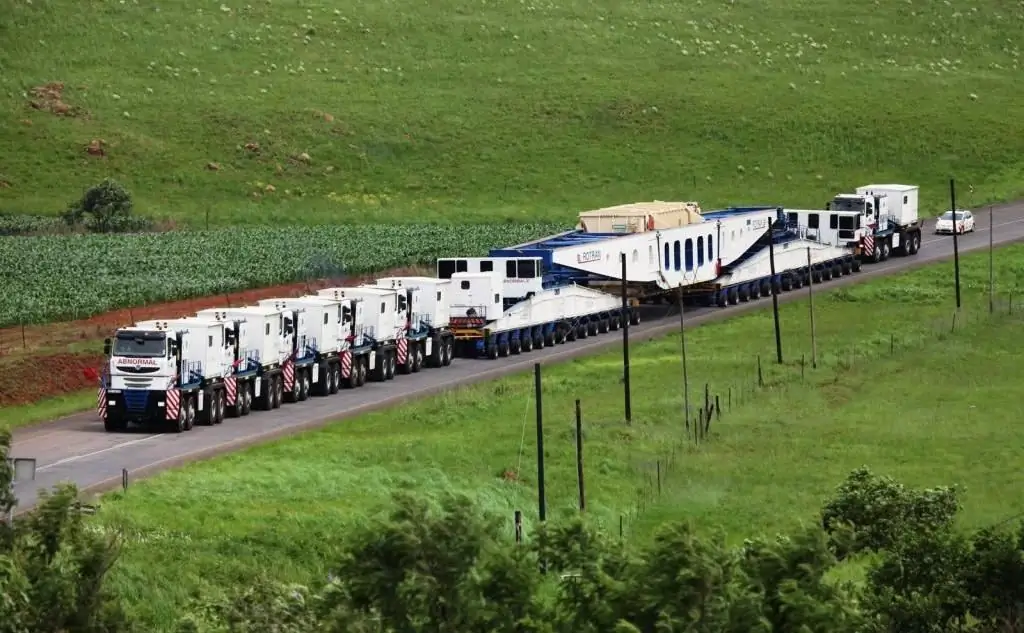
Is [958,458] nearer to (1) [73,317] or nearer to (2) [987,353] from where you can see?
(2) [987,353]

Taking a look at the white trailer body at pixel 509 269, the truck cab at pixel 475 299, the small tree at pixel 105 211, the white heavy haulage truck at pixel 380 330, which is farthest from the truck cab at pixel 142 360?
the small tree at pixel 105 211

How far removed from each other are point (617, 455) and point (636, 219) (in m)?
33.8

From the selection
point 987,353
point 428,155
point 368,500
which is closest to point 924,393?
point 987,353

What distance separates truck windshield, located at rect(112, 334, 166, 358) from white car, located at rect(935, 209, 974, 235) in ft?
217

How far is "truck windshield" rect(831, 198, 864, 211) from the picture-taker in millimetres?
105750

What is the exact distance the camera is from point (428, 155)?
456ft

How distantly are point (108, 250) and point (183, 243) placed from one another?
548cm

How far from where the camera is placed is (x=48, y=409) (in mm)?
62875

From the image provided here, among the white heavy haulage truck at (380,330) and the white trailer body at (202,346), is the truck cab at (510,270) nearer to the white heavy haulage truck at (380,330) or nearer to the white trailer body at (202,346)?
the white heavy haulage truck at (380,330)

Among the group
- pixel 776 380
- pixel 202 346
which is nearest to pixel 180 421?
pixel 202 346

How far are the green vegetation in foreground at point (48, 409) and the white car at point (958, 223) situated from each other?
61.9m

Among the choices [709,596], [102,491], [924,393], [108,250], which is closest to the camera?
[709,596]

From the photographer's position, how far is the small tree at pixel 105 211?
116 metres

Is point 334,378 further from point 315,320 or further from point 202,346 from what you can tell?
point 202,346
